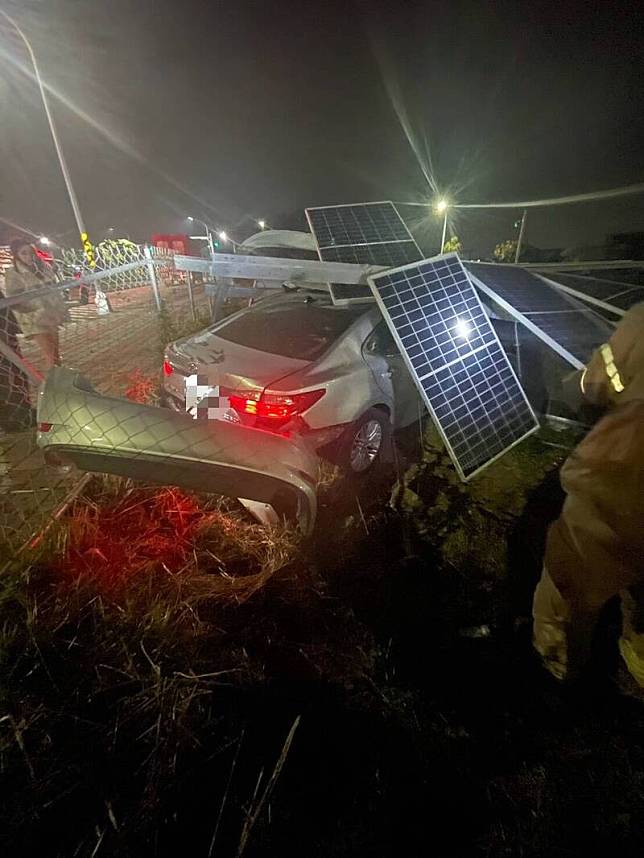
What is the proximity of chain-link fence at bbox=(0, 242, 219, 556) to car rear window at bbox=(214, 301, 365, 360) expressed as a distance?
53.3 inches

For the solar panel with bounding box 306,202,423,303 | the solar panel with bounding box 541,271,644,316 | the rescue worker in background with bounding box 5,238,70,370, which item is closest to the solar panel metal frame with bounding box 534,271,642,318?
the solar panel with bounding box 541,271,644,316

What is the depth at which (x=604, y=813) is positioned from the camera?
137 cm

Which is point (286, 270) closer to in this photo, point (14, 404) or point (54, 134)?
point (14, 404)

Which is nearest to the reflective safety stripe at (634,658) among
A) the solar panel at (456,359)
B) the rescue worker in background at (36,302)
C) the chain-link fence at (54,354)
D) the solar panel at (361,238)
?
the solar panel at (456,359)

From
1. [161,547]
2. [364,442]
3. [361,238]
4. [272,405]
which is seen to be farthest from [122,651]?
[361,238]

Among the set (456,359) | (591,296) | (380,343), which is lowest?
(456,359)

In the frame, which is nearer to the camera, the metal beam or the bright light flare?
the metal beam

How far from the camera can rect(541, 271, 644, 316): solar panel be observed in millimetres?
3918

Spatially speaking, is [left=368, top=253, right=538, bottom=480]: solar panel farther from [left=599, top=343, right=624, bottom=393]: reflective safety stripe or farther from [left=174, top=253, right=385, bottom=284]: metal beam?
[left=599, top=343, right=624, bottom=393]: reflective safety stripe

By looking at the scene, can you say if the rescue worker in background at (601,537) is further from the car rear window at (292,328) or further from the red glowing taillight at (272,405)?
the car rear window at (292,328)

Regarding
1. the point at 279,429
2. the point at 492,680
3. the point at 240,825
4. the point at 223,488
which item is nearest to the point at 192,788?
the point at 240,825

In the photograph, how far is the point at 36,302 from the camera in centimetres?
416

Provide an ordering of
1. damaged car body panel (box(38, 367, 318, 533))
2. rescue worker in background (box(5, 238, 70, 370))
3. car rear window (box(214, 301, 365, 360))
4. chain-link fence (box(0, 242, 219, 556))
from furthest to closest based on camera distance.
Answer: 1. rescue worker in background (box(5, 238, 70, 370))
2. car rear window (box(214, 301, 365, 360))
3. chain-link fence (box(0, 242, 219, 556))
4. damaged car body panel (box(38, 367, 318, 533))

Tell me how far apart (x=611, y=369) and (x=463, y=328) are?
191cm
